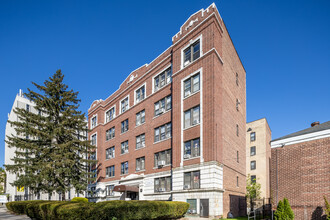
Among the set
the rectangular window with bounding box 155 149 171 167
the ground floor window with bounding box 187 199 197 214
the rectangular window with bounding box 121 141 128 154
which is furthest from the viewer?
the rectangular window with bounding box 121 141 128 154

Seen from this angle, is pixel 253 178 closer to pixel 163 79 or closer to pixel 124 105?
pixel 124 105

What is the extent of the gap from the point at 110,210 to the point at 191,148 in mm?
10606

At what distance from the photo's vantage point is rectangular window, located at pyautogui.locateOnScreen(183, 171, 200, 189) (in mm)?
23125

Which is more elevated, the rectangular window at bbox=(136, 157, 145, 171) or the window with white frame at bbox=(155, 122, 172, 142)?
the window with white frame at bbox=(155, 122, 172, 142)

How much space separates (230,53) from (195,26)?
5066mm

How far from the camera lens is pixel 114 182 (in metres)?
36.8

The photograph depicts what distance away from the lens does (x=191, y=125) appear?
2491 centimetres

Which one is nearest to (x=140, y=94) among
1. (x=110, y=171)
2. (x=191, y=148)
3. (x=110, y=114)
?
(x=110, y=114)

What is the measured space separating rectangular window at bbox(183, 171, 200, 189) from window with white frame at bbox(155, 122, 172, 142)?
515 cm

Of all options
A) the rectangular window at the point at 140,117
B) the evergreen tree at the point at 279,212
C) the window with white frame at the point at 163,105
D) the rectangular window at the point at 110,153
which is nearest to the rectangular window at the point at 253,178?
the rectangular window at the point at 140,117

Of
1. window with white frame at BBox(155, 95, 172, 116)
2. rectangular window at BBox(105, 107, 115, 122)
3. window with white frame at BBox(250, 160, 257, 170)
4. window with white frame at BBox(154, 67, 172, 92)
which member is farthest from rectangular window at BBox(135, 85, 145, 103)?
window with white frame at BBox(250, 160, 257, 170)

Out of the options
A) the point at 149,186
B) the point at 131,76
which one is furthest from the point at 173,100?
the point at 131,76

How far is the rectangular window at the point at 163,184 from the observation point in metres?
26.9

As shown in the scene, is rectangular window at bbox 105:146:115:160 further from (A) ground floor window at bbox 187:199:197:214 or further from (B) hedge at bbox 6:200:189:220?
(A) ground floor window at bbox 187:199:197:214
